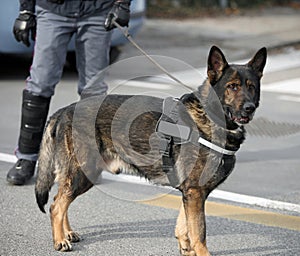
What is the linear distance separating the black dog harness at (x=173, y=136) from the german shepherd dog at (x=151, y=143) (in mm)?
13

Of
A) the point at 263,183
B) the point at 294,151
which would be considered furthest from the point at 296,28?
the point at 263,183

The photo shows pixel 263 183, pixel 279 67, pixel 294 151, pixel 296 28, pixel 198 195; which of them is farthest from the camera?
pixel 296 28

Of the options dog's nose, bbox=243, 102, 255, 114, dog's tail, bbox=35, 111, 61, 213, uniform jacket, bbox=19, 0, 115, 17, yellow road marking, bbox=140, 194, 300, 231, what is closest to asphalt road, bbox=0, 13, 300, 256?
yellow road marking, bbox=140, 194, 300, 231

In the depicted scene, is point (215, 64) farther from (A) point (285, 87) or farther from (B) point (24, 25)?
(A) point (285, 87)

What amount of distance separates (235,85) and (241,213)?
145 centimetres

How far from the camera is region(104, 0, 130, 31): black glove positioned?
18.3 feet

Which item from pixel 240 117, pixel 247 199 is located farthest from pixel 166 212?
pixel 240 117

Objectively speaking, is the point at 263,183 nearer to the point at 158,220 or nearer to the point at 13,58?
the point at 158,220

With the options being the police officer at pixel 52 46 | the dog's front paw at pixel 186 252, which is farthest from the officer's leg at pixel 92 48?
the dog's front paw at pixel 186 252

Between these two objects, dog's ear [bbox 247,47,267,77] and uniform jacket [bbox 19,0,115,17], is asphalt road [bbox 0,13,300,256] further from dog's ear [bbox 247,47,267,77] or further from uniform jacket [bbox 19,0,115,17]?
dog's ear [bbox 247,47,267,77]

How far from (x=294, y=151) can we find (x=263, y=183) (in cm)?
105

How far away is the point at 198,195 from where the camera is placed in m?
4.29

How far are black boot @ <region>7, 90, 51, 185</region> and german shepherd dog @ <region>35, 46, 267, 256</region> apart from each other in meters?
0.99

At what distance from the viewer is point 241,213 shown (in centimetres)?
541
